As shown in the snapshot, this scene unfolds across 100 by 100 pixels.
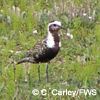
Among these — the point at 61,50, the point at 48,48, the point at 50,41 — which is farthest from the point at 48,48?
the point at 61,50

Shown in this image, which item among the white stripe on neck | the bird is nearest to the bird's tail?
the bird

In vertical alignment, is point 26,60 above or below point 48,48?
below

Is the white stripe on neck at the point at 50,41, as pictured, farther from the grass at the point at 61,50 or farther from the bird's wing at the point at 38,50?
the grass at the point at 61,50

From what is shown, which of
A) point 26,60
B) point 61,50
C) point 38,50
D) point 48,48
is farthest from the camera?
point 61,50

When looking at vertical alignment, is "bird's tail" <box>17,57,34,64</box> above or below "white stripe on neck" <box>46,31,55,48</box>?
below

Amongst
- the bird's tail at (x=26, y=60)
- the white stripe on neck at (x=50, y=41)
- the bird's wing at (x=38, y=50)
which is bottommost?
the bird's tail at (x=26, y=60)

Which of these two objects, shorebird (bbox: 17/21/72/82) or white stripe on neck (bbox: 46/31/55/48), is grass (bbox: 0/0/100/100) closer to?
shorebird (bbox: 17/21/72/82)

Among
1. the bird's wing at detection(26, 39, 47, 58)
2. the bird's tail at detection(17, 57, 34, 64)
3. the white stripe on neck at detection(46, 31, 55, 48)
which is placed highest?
the white stripe on neck at detection(46, 31, 55, 48)

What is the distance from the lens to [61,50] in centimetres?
916

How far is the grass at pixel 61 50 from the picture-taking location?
7949 millimetres

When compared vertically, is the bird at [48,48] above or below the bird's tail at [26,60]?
above

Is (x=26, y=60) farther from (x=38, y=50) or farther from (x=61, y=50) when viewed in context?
(x=61, y=50)

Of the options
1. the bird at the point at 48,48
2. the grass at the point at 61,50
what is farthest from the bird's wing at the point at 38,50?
the grass at the point at 61,50

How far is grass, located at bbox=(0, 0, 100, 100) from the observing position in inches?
313
